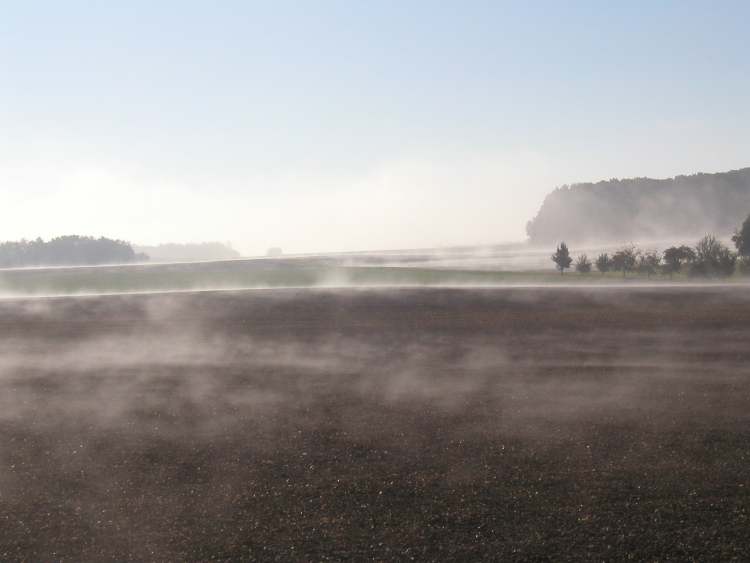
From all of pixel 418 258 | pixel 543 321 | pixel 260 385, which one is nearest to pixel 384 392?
pixel 260 385

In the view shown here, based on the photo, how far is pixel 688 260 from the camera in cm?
5544

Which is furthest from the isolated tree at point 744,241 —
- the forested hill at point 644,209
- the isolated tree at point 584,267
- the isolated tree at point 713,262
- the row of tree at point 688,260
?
the forested hill at point 644,209

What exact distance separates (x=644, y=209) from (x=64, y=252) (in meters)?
150

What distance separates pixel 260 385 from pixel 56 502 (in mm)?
7373

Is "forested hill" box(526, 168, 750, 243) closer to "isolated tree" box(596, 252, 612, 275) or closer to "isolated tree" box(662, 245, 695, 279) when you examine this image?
"isolated tree" box(596, 252, 612, 275)

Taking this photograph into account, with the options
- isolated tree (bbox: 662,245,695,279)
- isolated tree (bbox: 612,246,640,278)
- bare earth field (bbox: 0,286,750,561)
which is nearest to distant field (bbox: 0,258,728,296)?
isolated tree (bbox: 662,245,695,279)

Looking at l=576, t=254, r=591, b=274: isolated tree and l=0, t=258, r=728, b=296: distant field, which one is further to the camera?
l=576, t=254, r=591, b=274: isolated tree

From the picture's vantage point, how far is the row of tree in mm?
52469

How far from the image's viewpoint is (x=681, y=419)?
41.3ft

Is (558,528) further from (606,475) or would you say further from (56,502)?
(56,502)

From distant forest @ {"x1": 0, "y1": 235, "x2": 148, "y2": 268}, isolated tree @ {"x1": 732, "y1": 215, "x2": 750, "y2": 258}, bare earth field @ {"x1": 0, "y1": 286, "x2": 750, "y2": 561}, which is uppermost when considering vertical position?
distant forest @ {"x1": 0, "y1": 235, "x2": 148, "y2": 268}

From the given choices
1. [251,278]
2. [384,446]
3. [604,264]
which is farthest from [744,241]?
[384,446]

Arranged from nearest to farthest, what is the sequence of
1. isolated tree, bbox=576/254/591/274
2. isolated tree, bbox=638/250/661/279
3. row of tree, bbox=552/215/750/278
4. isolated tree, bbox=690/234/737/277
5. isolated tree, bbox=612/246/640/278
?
isolated tree, bbox=690/234/737/277 → row of tree, bbox=552/215/750/278 → isolated tree, bbox=638/250/661/279 → isolated tree, bbox=612/246/640/278 → isolated tree, bbox=576/254/591/274

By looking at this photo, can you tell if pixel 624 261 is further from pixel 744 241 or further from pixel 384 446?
pixel 384 446
